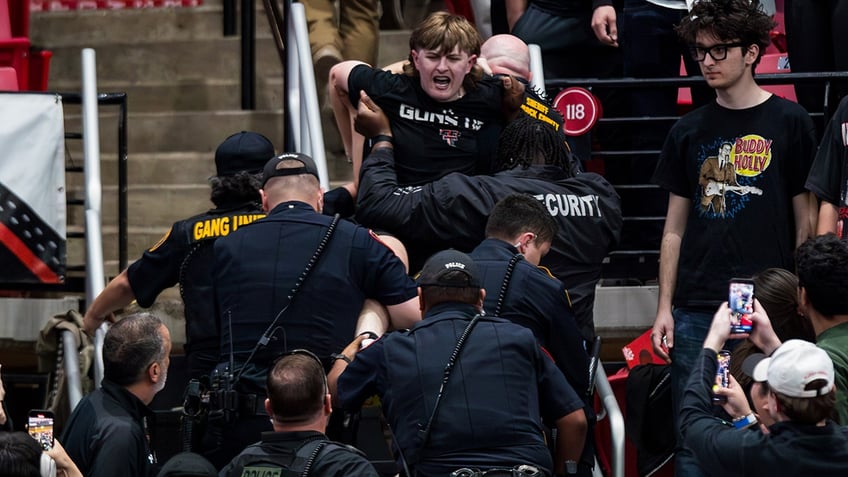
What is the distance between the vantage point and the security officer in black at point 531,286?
650cm

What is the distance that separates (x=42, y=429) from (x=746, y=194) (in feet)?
10.9

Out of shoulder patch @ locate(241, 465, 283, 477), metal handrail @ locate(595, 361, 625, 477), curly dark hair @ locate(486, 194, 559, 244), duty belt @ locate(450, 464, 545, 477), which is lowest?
metal handrail @ locate(595, 361, 625, 477)

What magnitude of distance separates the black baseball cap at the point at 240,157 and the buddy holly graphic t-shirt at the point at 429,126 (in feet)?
2.01

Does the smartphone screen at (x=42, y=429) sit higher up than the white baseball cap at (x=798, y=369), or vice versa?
the white baseball cap at (x=798, y=369)

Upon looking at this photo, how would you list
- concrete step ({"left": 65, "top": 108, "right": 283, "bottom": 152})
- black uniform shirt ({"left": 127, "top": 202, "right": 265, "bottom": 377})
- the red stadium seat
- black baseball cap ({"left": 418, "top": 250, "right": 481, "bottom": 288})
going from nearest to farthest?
black baseball cap ({"left": 418, "top": 250, "right": 481, "bottom": 288}) → black uniform shirt ({"left": 127, "top": 202, "right": 265, "bottom": 377}) → the red stadium seat → concrete step ({"left": 65, "top": 108, "right": 283, "bottom": 152})

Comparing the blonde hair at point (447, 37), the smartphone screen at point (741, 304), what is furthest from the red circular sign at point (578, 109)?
the smartphone screen at point (741, 304)

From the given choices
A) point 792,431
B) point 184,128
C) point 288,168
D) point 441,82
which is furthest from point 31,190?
point 792,431

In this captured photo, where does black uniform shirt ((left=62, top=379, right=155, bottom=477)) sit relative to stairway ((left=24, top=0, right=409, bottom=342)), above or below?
below

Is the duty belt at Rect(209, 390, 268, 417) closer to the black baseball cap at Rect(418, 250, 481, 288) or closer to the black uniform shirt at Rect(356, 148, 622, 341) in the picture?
the black baseball cap at Rect(418, 250, 481, 288)

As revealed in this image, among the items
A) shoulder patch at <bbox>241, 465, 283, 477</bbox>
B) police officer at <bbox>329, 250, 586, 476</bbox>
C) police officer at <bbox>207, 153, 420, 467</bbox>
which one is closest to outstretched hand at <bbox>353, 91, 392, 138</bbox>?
police officer at <bbox>207, 153, 420, 467</bbox>

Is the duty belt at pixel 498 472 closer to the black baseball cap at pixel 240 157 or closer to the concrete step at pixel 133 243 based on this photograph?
the black baseball cap at pixel 240 157

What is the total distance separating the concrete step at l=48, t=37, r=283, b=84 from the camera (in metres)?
11.6

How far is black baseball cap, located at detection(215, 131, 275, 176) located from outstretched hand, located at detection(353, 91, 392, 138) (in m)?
0.46

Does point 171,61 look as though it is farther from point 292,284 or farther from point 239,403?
point 239,403
